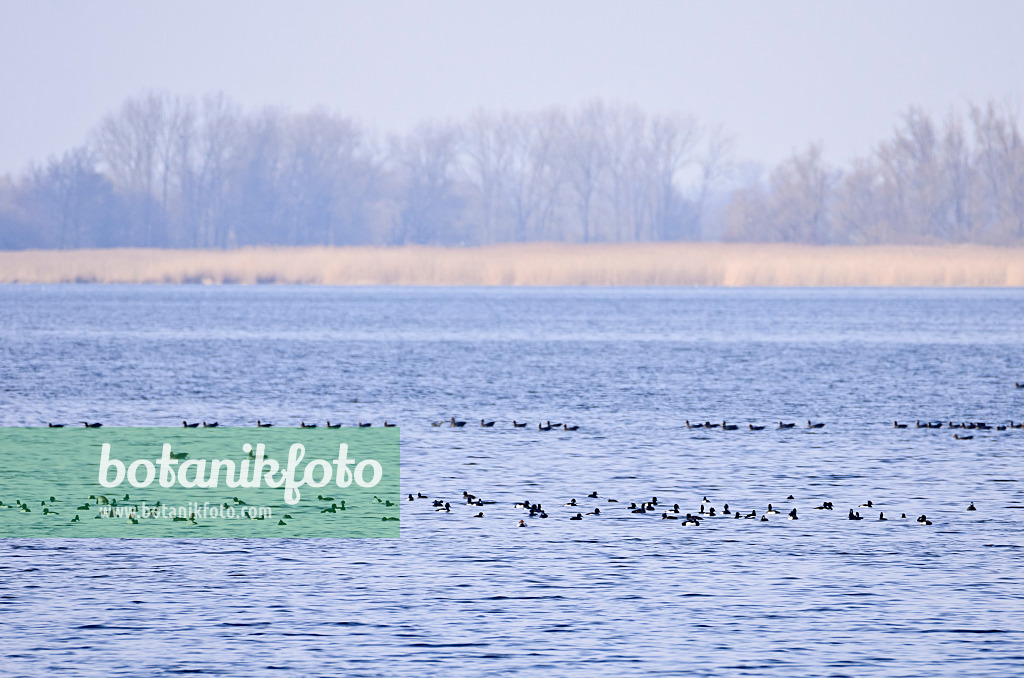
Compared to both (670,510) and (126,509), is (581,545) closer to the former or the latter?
(670,510)

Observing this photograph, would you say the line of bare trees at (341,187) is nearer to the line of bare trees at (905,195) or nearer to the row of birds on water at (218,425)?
the line of bare trees at (905,195)

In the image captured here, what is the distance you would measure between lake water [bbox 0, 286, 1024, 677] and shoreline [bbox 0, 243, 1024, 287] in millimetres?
32065

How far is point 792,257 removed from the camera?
76938 mm

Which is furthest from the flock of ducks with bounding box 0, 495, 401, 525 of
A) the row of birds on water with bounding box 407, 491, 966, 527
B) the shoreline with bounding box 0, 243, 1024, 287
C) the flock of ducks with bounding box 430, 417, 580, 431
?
the shoreline with bounding box 0, 243, 1024, 287

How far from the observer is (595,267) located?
7781cm

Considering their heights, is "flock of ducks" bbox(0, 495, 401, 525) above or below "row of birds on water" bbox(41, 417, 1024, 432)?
below

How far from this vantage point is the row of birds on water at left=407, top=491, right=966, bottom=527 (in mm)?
16031

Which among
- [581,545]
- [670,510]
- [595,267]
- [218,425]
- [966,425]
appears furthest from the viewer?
[595,267]

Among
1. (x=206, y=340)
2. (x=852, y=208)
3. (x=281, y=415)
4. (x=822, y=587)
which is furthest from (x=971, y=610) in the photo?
(x=852, y=208)

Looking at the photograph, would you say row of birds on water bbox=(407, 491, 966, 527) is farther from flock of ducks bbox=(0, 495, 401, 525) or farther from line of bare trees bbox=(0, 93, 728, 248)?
line of bare trees bbox=(0, 93, 728, 248)

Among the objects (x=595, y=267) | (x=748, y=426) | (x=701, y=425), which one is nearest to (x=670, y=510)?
(x=701, y=425)

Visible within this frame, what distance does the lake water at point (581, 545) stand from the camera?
1104 centimetres

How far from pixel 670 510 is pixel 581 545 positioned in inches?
84.4

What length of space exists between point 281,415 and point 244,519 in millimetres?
10553
